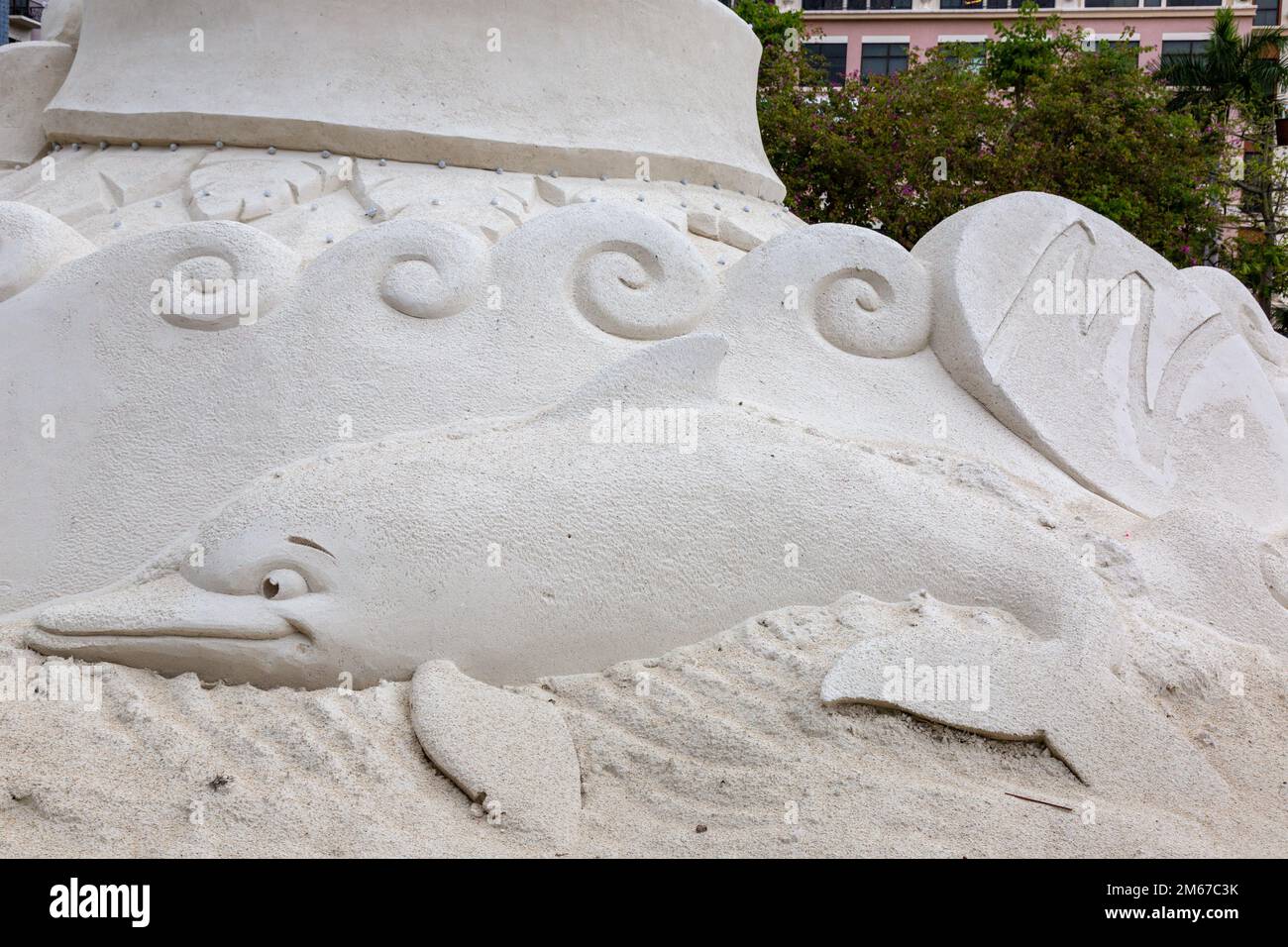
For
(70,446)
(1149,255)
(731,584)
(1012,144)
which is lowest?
(1012,144)

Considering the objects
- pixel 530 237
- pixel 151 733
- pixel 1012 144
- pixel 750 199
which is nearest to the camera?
pixel 151 733

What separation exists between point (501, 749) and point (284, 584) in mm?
537

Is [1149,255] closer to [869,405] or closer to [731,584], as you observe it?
[869,405]

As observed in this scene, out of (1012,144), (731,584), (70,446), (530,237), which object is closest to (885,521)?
(731,584)

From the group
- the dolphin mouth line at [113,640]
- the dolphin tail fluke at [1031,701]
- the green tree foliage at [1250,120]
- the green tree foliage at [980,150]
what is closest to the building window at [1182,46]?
the green tree foliage at [1250,120]

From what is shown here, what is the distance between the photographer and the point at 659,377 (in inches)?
103

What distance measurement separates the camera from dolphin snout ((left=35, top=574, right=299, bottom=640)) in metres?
2.33

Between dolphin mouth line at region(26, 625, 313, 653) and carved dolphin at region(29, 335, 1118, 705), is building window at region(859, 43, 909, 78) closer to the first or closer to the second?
carved dolphin at region(29, 335, 1118, 705)

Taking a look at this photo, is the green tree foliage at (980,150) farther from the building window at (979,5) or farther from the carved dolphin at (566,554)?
the building window at (979,5)

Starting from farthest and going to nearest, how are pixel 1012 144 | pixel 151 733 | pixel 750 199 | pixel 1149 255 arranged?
pixel 1012 144 < pixel 750 199 < pixel 1149 255 < pixel 151 733

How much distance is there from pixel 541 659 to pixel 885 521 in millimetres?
753

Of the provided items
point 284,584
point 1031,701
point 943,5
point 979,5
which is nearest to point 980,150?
point 1031,701

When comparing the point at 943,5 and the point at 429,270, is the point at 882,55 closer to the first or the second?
the point at 943,5

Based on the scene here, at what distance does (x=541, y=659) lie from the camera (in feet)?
7.98
